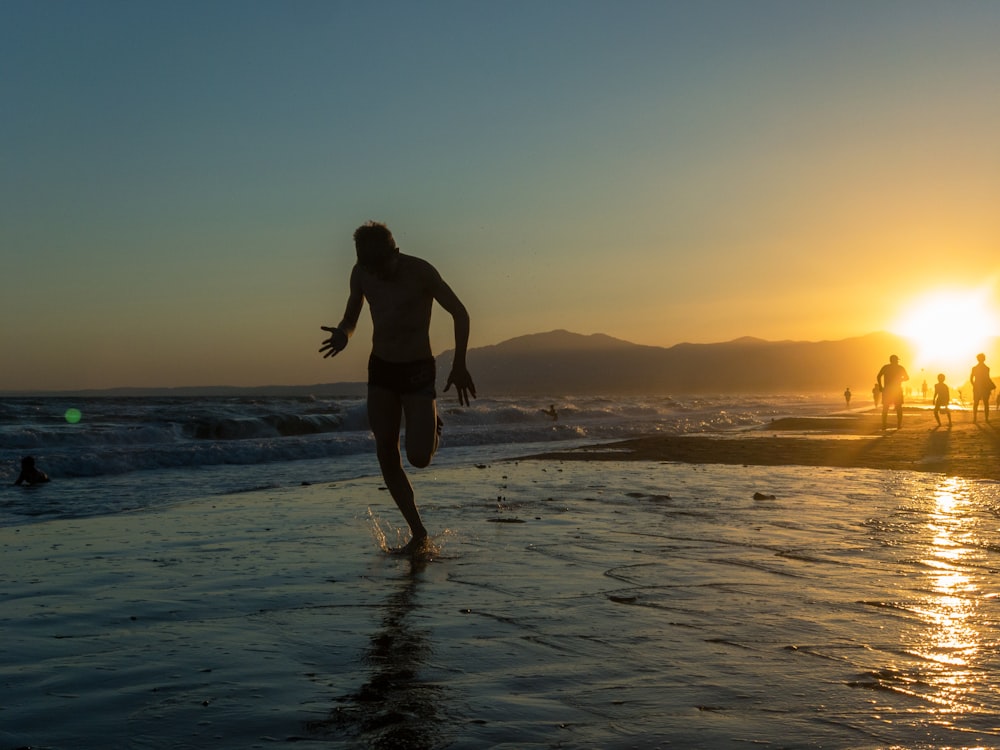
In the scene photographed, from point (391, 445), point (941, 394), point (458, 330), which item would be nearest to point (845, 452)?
point (458, 330)

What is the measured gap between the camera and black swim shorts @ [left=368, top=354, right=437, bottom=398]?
6.39 m

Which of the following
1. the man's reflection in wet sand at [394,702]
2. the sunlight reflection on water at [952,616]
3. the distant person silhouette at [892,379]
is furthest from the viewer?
the distant person silhouette at [892,379]

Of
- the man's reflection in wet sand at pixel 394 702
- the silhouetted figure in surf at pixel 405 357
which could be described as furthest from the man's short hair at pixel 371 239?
the man's reflection in wet sand at pixel 394 702

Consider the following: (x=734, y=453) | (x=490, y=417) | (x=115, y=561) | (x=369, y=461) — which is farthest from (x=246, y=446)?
(x=490, y=417)

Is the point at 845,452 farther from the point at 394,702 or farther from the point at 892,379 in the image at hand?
the point at 394,702

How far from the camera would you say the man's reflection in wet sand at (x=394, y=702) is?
2.59m

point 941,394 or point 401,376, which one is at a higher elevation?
point 401,376

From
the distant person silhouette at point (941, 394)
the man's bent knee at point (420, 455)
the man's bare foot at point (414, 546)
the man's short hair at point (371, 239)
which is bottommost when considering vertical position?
the man's bare foot at point (414, 546)

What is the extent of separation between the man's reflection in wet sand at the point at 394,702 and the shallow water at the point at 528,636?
0.04 ft

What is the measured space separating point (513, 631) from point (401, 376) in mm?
2857

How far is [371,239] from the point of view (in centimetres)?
605

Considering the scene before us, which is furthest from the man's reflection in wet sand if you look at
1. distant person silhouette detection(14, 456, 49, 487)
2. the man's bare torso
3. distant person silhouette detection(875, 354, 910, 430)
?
distant person silhouette detection(875, 354, 910, 430)

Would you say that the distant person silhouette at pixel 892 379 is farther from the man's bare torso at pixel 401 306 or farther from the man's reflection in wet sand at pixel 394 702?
the man's reflection in wet sand at pixel 394 702

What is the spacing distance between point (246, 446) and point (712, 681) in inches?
750
